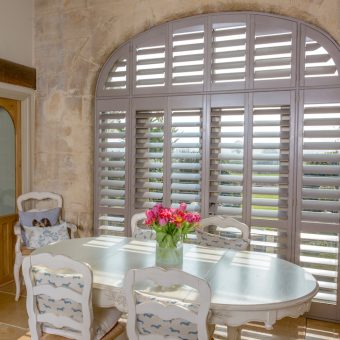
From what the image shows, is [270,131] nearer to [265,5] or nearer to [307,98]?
[307,98]

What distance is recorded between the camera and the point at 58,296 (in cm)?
198

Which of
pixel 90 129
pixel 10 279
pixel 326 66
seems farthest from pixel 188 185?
pixel 10 279

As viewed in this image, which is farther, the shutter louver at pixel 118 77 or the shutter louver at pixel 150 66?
the shutter louver at pixel 118 77

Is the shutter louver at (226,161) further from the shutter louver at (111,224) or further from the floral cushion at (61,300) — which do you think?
the floral cushion at (61,300)

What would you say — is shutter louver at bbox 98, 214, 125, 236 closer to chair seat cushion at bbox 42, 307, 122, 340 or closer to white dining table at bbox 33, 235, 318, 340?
white dining table at bbox 33, 235, 318, 340

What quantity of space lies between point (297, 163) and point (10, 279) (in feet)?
10.7

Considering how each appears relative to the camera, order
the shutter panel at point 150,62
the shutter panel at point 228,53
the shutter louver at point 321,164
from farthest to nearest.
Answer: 1. the shutter panel at point 150,62
2. the shutter panel at point 228,53
3. the shutter louver at point 321,164

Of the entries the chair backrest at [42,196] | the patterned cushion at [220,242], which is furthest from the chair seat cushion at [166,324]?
the chair backrest at [42,196]

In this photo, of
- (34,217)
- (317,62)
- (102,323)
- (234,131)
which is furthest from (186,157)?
(102,323)

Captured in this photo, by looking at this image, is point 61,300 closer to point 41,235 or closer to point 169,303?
point 169,303

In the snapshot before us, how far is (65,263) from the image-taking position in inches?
75.2

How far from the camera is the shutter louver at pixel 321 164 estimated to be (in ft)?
10.3

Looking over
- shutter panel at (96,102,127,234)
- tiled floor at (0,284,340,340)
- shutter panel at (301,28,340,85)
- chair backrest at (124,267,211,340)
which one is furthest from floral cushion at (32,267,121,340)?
shutter panel at (301,28,340,85)

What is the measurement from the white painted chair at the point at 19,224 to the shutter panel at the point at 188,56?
1.81 m
